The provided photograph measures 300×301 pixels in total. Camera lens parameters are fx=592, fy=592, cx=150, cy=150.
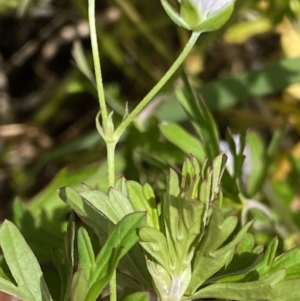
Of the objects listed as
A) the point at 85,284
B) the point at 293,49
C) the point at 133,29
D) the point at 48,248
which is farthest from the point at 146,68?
the point at 85,284

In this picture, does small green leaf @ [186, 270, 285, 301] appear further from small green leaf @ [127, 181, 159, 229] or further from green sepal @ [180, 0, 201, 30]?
green sepal @ [180, 0, 201, 30]

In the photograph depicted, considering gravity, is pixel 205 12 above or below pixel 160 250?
above

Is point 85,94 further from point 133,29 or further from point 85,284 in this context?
point 85,284

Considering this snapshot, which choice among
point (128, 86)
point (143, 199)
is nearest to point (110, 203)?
point (143, 199)

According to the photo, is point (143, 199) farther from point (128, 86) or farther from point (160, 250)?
point (128, 86)

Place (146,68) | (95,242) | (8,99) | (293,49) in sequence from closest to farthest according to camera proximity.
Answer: (95,242)
(293,49)
(146,68)
(8,99)

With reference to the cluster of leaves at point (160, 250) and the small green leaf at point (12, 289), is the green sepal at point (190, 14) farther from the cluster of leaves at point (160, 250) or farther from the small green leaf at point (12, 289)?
the small green leaf at point (12, 289)
